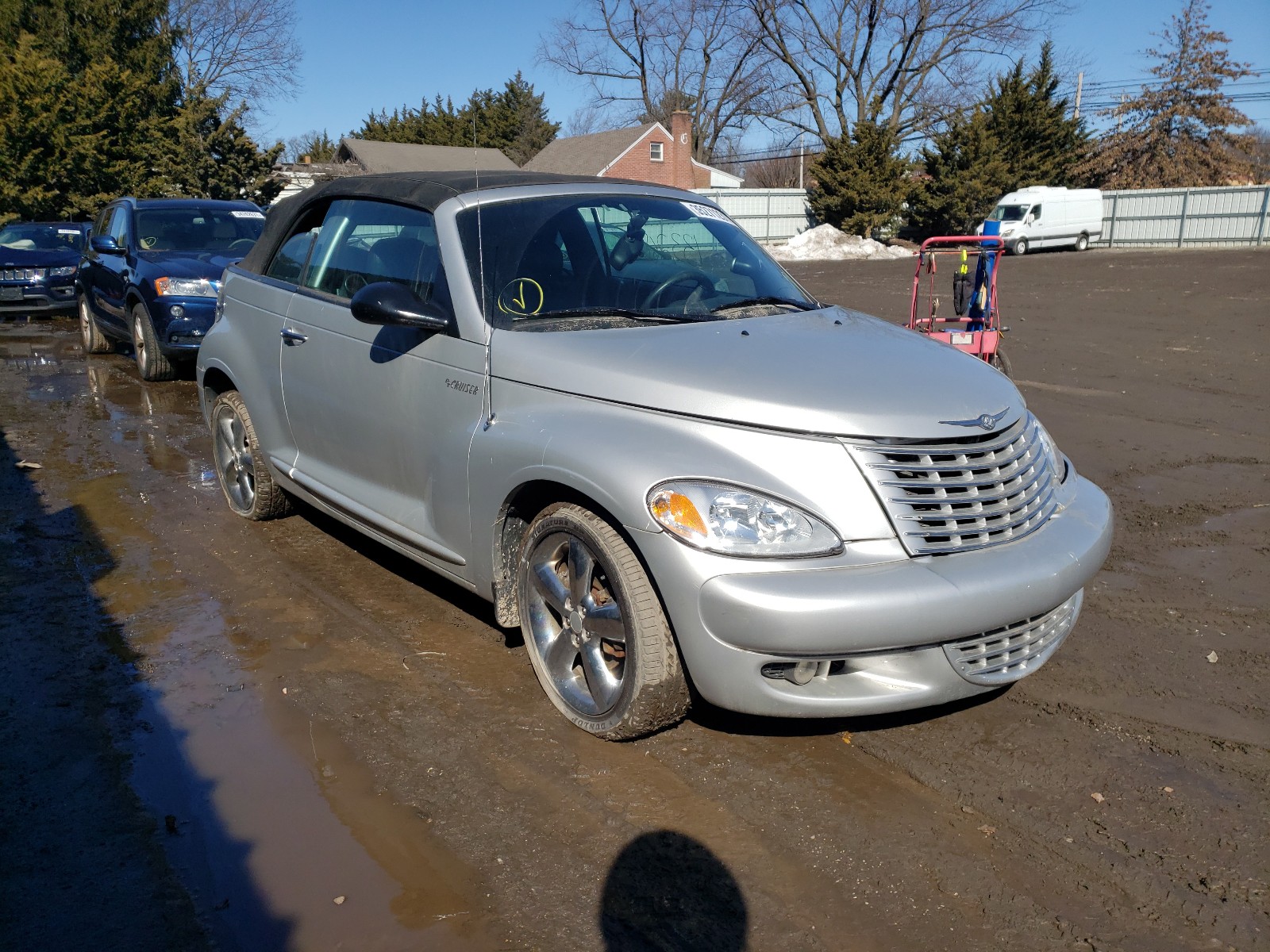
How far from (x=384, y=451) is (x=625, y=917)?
92.6 inches

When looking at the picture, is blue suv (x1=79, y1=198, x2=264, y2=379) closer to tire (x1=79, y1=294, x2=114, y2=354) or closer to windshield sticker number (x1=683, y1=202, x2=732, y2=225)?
tire (x1=79, y1=294, x2=114, y2=354)

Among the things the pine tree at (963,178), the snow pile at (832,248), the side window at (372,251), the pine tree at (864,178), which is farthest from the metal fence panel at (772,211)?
the side window at (372,251)

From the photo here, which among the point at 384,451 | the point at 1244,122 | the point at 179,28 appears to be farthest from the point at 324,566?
the point at 1244,122

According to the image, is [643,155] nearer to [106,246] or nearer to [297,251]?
[106,246]

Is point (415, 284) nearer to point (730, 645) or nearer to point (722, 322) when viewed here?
point (722, 322)

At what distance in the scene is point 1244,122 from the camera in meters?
50.3

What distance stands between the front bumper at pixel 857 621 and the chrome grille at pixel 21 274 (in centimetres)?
1751

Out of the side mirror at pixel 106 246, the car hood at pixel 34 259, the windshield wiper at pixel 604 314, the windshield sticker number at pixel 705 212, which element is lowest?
the car hood at pixel 34 259

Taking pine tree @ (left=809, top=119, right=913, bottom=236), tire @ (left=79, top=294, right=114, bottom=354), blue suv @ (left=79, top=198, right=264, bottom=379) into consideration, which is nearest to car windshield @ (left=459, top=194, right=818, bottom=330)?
blue suv @ (left=79, top=198, right=264, bottom=379)

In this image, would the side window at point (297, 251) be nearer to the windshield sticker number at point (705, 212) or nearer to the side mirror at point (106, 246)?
the windshield sticker number at point (705, 212)

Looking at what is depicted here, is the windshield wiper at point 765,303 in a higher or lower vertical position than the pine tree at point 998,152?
lower

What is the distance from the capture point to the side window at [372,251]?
14.1 ft

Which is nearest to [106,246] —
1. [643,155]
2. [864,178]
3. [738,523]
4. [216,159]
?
[738,523]

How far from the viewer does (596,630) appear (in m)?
3.43
